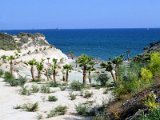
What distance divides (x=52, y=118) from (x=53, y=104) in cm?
499

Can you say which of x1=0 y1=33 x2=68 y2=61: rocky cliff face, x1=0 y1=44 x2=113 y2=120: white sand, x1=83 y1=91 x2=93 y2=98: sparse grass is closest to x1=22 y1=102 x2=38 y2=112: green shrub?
x1=0 y1=44 x2=113 y2=120: white sand

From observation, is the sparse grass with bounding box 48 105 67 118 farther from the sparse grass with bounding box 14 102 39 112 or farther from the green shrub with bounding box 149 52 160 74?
the green shrub with bounding box 149 52 160 74

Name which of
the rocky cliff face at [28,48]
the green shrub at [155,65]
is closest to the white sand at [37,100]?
the green shrub at [155,65]

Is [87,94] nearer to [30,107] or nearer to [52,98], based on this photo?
[52,98]

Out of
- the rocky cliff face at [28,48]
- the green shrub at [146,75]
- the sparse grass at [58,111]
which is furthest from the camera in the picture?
the rocky cliff face at [28,48]

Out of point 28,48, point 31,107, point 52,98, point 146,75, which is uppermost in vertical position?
point 146,75

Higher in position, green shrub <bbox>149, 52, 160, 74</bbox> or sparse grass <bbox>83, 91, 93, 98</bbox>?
green shrub <bbox>149, 52, 160, 74</bbox>

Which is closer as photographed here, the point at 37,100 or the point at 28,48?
the point at 37,100

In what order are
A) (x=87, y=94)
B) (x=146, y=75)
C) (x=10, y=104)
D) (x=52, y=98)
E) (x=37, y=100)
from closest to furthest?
1. (x=146, y=75)
2. (x=10, y=104)
3. (x=52, y=98)
4. (x=37, y=100)
5. (x=87, y=94)

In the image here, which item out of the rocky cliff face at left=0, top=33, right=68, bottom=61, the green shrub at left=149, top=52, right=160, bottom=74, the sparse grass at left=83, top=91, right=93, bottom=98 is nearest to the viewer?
the green shrub at left=149, top=52, right=160, bottom=74

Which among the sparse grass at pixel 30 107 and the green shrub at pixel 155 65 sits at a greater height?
the green shrub at pixel 155 65

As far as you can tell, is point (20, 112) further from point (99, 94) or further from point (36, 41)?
point (36, 41)

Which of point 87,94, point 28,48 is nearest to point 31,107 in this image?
point 87,94

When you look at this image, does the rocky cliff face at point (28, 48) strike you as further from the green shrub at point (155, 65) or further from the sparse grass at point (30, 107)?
the green shrub at point (155, 65)
